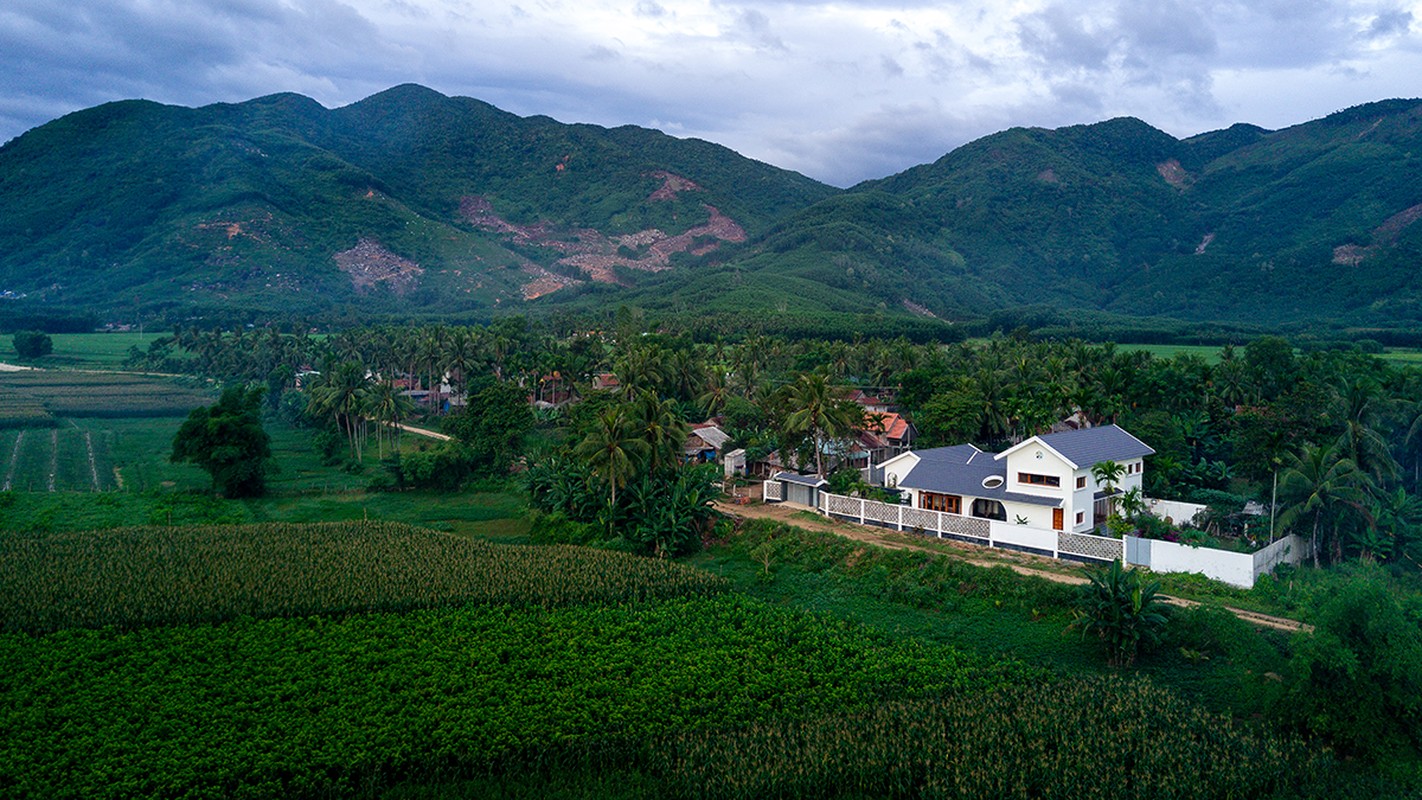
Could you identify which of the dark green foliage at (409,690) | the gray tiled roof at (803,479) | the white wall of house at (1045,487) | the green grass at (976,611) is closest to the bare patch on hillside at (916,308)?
the gray tiled roof at (803,479)

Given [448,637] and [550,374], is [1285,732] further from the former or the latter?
[550,374]

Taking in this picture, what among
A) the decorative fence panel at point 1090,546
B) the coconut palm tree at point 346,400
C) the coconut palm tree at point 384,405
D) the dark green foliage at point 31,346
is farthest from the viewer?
the dark green foliage at point 31,346

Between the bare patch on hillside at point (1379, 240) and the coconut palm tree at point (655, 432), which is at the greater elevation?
the bare patch on hillside at point (1379, 240)

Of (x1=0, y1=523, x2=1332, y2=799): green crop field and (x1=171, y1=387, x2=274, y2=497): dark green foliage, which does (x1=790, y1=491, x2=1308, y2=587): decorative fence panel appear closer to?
(x1=0, y1=523, x2=1332, y2=799): green crop field

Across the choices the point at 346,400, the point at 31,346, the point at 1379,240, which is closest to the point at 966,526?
the point at 346,400

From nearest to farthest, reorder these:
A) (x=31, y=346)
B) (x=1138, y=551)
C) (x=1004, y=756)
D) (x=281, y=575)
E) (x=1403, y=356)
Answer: (x=1004, y=756) → (x=281, y=575) → (x=1138, y=551) → (x=1403, y=356) → (x=31, y=346)

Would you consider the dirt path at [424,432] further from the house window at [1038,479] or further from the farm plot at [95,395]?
the house window at [1038,479]

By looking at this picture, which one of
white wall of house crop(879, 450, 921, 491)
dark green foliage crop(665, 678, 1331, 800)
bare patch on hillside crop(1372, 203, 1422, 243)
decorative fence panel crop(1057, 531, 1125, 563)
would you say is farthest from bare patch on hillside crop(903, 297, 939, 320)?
dark green foliage crop(665, 678, 1331, 800)

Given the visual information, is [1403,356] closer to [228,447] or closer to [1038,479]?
[1038,479]
